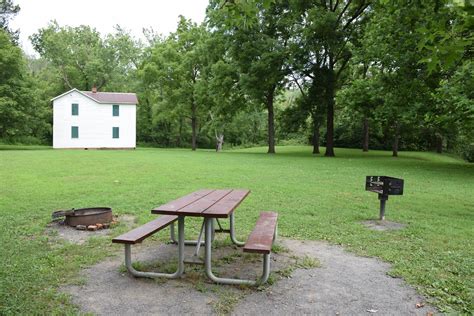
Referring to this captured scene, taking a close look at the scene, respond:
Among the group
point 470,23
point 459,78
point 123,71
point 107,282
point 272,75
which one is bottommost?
point 107,282

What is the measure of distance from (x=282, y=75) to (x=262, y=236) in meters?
23.2

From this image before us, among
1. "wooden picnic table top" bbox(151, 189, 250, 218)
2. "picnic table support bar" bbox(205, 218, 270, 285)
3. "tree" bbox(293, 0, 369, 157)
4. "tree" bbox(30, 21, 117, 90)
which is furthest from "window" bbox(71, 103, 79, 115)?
"picnic table support bar" bbox(205, 218, 270, 285)

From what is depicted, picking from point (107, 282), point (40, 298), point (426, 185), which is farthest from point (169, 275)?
point (426, 185)

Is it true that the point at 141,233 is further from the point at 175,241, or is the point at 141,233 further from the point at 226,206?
the point at 175,241

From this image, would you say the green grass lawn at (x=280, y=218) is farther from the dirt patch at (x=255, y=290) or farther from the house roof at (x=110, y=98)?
the house roof at (x=110, y=98)

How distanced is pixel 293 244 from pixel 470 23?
146 inches

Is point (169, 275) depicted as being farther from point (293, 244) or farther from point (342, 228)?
point (342, 228)

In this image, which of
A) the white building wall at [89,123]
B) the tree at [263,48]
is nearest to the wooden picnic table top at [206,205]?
the tree at [263,48]

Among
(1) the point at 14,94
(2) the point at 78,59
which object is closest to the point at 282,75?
(1) the point at 14,94

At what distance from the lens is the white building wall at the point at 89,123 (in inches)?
1366

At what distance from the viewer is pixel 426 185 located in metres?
11.9

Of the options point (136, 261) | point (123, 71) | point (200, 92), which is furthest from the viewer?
→ point (123, 71)

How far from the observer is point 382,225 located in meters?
6.62

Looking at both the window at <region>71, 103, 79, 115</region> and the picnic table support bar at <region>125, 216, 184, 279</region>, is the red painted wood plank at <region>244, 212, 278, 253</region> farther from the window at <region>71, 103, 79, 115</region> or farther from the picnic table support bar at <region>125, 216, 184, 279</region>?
the window at <region>71, 103, 79, 115</region>
